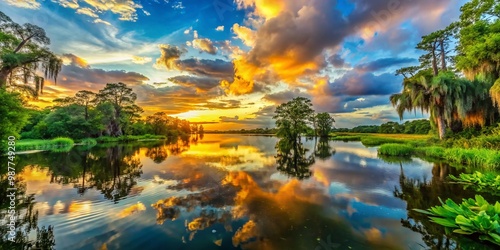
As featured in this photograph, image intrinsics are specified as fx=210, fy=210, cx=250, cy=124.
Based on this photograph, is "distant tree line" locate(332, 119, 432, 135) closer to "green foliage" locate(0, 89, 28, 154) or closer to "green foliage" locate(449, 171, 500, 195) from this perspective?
"green foliage" locate(449, 171, 500, 195)

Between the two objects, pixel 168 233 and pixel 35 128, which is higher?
pixel 35 128

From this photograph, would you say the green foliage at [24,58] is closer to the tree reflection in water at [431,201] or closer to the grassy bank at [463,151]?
the tree reflection in water at [431,201]

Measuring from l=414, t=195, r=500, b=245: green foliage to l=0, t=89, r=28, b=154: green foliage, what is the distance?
25.7m

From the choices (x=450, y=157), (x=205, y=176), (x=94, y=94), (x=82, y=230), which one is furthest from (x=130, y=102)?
(x=450, y=157)

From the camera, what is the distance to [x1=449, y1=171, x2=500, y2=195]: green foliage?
8.17 m

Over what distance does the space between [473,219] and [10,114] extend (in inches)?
1025

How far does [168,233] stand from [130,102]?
56605mm

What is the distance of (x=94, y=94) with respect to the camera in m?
50.2

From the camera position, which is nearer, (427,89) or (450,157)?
(450,157)

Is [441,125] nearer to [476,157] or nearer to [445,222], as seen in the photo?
[476,157]

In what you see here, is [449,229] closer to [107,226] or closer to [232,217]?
[232,217]

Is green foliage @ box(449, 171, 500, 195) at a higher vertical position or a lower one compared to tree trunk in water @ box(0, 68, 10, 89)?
lower

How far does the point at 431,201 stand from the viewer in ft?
23.2

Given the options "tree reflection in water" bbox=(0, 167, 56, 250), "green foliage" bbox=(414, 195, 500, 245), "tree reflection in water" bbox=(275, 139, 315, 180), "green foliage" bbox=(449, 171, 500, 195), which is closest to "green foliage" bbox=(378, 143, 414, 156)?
"tree reflection in water" bbox=(275, 139, 315, 180)
